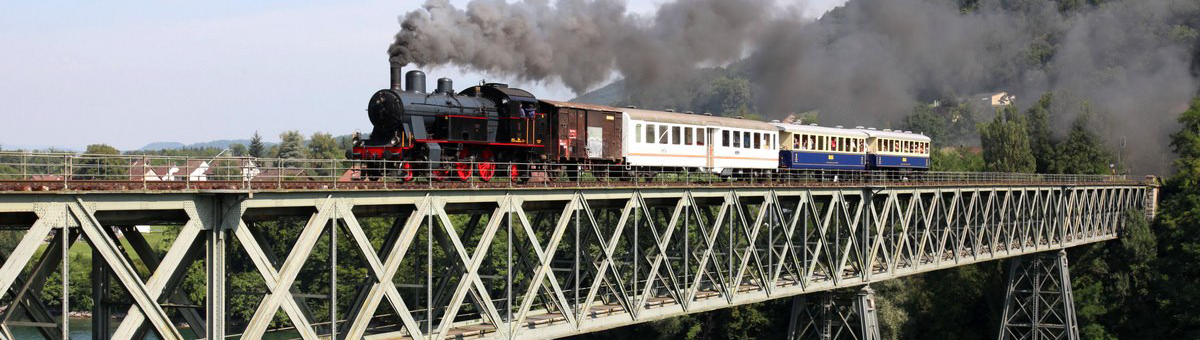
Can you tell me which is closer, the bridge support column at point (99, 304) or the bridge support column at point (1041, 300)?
the bridge support column at point (99, 304)

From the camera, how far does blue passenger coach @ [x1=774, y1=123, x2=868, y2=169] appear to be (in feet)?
157

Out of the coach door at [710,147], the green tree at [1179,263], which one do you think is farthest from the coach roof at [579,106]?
the green tree at [1179,263]

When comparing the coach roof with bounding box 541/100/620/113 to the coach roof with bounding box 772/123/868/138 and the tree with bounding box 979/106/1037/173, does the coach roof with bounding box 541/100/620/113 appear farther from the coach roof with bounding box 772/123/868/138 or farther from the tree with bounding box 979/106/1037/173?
the tree with bounding box 979/106/1037/173

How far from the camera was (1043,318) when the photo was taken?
198 ft

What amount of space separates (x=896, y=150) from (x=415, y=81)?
32.9m

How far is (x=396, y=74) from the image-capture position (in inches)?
1329

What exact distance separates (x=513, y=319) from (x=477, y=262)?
11.7 ft

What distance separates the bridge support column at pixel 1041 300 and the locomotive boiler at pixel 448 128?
36.0 m

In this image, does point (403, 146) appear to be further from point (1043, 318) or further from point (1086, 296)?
point (1086, 296)

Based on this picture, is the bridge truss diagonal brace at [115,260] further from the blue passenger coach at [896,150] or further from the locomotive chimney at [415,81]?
the blue passenger coach at [896,150]

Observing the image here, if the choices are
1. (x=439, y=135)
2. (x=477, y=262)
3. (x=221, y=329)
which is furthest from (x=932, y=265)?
(x=221, y=329)

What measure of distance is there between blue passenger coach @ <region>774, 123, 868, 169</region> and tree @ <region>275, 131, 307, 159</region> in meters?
102

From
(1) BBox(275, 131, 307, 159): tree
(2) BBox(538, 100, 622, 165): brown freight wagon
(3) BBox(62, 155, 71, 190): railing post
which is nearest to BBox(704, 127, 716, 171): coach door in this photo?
(2) BBox(538, 100, 622, 165): brown freight wagon

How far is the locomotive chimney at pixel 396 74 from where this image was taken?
108 feet
